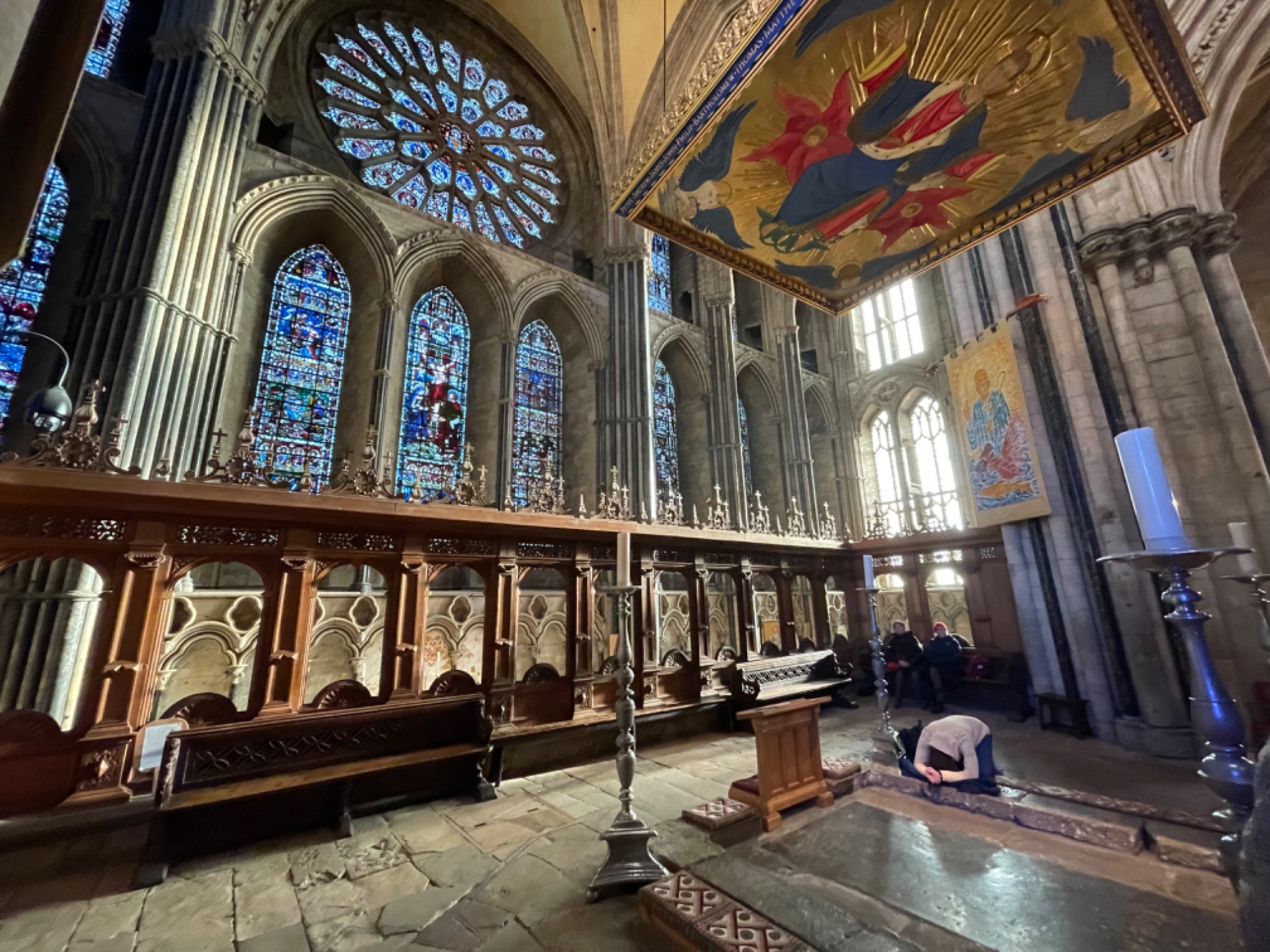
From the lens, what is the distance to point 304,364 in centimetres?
833

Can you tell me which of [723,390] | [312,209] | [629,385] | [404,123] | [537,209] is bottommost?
[629,385]

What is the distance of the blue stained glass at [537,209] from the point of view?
1191cm

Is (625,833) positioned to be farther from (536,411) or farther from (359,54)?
(359,54)

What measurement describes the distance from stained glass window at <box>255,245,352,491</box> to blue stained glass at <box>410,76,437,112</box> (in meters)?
4.54

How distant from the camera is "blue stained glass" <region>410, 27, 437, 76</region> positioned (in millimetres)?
11031

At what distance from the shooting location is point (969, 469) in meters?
6.73

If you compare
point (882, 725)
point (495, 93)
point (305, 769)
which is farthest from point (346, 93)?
point (882, 725)

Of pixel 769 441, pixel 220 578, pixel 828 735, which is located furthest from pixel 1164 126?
pixel 769 441

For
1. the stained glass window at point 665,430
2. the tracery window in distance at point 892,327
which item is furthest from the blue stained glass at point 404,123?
the tracery window in distance at point 892,327

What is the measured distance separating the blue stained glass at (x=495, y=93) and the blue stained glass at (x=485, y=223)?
275 centimetres

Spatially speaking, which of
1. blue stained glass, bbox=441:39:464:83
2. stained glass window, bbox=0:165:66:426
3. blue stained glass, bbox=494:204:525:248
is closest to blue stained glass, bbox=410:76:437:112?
blue stained glass, bbox=441:39:464:83

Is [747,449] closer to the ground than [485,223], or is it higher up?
closer to the ground

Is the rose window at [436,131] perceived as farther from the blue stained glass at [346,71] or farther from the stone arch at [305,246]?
the stone arch at [305,246]

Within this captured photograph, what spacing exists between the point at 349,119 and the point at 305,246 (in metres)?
3.10
